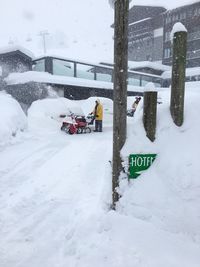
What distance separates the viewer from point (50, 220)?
425 centimetres

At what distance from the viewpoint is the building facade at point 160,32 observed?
36.2 meters

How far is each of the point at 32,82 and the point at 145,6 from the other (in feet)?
94.6

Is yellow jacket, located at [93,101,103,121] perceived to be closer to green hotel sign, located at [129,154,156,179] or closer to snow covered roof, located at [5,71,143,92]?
snow covered roof, located at [5,71,143,92]

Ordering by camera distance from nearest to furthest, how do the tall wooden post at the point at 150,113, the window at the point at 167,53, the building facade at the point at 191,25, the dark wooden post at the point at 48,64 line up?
the tall wooden post at the point at 150,113, the dark wooden post at the point at 48,64, the building facade at the point at 191,25, the window at the point at 167,53

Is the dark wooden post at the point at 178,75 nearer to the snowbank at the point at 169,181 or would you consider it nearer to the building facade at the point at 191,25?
the snowbank at the point at 169,181

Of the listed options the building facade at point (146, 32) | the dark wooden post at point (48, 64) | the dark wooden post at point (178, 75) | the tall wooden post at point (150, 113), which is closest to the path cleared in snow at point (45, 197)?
the tall wooden post at point (150, 113)

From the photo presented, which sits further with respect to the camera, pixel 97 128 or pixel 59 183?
pixel 97 128

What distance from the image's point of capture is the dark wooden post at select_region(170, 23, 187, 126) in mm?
4230

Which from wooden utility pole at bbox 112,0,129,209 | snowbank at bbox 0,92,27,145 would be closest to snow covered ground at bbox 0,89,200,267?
wooden utility pole at bbox 112,0,129,209

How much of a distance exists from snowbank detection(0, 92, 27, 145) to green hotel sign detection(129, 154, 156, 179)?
6146mm

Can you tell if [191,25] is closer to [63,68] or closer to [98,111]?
[63,68]

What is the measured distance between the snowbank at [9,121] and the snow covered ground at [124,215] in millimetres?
4479

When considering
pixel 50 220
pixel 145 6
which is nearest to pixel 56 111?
pixel 50 220

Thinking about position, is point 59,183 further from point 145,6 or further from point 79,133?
point 145,6
